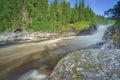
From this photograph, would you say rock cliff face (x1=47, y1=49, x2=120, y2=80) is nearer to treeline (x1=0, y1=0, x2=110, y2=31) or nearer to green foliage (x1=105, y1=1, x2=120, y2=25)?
green foliage (x1=105, y1=1, x2=120, y2=25)

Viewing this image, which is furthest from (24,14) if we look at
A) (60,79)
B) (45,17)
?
(60,79)

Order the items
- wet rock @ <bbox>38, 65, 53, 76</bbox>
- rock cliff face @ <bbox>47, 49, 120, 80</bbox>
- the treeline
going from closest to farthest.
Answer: rock cliff face @ <bbox>47, 49, 120, 80</bbox> < wet rock @ <bbox>38, 65, 53, 76</bbox> < the treeline

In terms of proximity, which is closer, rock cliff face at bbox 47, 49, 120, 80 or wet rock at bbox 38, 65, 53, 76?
rock cliff face at bbox 47, 49, 120, 80

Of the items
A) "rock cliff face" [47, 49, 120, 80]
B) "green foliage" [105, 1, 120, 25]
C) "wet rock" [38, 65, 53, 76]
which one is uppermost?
"green foliage" [105, 1, 120, 25]

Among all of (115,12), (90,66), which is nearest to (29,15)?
(115,12)

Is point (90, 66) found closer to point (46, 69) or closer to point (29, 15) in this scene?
point (46, 69)

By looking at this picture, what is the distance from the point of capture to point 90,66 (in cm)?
570

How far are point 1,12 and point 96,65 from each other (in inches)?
1677

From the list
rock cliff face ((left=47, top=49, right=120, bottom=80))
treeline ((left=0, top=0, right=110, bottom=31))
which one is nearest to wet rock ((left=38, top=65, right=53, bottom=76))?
rock cliff face ((left=47, top=49, right=120, bottom=80))

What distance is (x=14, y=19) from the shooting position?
44.5 meters

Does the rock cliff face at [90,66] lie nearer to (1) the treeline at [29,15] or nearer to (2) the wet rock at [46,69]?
(2) the wet rock at [46,69]

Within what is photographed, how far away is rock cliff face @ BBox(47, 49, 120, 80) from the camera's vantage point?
5.30m

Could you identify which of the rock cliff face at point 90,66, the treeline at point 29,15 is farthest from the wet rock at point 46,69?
the treeline at point 29,15

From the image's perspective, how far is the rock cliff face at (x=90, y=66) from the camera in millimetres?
5304
